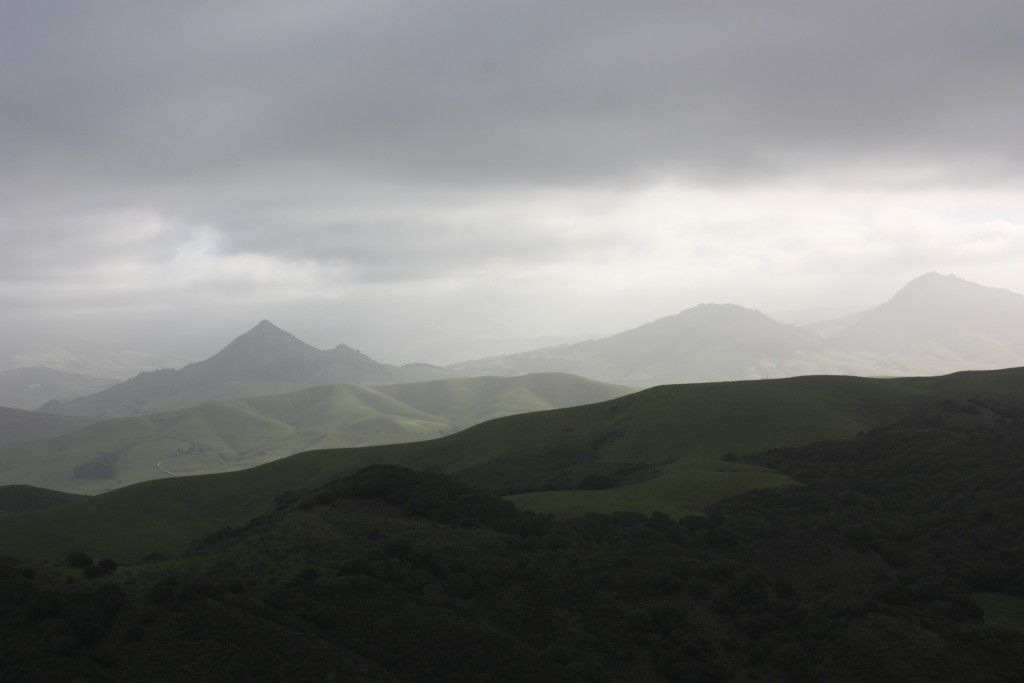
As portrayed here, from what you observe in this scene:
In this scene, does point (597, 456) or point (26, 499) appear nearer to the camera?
point (597, 456)

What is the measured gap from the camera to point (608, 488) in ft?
282

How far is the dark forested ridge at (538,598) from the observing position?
3269 cm

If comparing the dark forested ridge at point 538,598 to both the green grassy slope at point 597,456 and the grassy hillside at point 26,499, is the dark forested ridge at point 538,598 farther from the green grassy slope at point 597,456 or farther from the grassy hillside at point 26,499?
the grassy hillside at point 26,499

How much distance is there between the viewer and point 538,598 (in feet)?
137

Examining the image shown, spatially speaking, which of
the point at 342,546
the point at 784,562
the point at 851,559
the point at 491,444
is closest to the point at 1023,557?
the point at 851,559

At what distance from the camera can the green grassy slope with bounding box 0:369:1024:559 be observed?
272ft

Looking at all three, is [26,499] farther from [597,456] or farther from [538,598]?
[538,598]

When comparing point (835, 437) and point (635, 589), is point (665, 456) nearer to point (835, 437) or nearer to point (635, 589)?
point (835, 437)

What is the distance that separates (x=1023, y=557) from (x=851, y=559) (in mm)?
12360

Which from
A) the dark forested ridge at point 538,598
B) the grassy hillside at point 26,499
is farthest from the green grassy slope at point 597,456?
the grassy hillside at point 26,499

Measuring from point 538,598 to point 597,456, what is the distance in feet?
231

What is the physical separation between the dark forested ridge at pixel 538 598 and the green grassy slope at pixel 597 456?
13726 mm

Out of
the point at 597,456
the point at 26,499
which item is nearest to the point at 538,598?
the point at 597,456

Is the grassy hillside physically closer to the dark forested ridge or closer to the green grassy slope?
the green grassy slope
